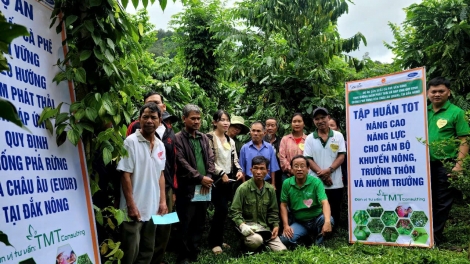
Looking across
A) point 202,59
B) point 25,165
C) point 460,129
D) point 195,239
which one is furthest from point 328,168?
point 202,59

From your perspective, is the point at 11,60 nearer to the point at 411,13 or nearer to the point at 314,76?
the point at 314,76

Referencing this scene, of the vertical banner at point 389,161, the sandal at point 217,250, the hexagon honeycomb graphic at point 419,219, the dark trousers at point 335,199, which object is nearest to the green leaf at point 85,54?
the sandal at point 217,250

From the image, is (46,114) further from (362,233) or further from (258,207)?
(362,233)

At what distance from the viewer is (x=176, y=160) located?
4.16 m

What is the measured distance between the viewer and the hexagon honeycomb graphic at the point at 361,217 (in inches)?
170

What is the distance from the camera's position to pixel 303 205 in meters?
4.51

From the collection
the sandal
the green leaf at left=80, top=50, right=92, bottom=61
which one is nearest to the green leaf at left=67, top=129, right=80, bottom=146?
the green leaf at left=80, top=50, right=92, bottom=61

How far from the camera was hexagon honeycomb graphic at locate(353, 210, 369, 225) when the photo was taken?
4.31m

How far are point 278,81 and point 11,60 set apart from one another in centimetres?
491

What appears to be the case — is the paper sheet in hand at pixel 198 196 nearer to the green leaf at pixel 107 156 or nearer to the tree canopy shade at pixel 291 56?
the green leaf at pixel 107 156

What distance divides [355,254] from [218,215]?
4.94 ft

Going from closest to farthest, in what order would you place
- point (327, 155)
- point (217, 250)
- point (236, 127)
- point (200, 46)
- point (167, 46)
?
point (217, 250) → point (327, 155) → point (236, 127) → point (200, 46) → point (167, 46)

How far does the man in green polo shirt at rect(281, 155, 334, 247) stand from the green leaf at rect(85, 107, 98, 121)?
2790 mm

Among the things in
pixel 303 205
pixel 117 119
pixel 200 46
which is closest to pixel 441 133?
pixel 303 205
